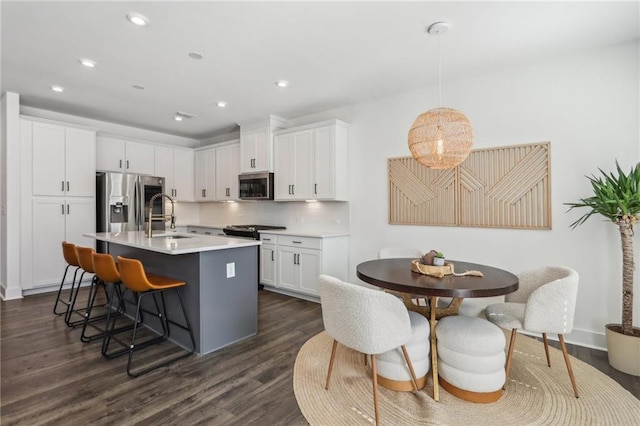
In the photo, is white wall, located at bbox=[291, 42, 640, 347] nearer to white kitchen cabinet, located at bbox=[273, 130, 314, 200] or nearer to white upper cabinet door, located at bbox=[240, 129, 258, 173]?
white kitchen cabinet, located at bbox=[273, 130, 314, 200]

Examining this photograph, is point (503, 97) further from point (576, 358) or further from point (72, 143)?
point (72, 143)

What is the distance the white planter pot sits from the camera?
7.91ft

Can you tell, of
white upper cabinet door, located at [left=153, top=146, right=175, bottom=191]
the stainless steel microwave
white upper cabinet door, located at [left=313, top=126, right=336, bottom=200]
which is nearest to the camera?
white upper cabinet door, located at [left=313, top=126, right=336, bottom=200]

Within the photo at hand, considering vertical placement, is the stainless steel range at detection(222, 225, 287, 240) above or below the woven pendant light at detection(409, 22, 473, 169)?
below

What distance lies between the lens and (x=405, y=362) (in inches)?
86.9

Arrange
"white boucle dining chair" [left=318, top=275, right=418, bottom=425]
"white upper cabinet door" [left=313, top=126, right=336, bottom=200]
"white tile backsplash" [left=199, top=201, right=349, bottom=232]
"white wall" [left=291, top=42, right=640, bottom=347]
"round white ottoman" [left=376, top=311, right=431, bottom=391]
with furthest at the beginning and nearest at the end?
"white tile backsplash" [left=199, top=201, right=349, bottom=232], "white upper cabinet door" [left=313, top=126, right=336, bottom=200], "white wall" [left=291, top=42, right=640, bottom=347], "round white ottoman" [left=376, top=311, right=431, bottom=391], "white boucle dining chair" [left=318, top=275, right=418, bottom=425]

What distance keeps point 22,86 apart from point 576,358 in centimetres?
662

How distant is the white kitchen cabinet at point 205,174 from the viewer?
6277mm

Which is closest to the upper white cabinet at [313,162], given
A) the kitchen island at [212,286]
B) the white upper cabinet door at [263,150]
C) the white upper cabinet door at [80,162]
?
the white upper cabinet door at [263,150]

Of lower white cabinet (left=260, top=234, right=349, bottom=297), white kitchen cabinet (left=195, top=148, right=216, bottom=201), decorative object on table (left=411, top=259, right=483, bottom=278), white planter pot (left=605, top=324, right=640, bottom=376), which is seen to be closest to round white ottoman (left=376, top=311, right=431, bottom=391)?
decorative object on table (left=411, top=259, right=483, bottom=278)

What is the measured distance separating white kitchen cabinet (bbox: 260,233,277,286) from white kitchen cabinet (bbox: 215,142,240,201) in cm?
137

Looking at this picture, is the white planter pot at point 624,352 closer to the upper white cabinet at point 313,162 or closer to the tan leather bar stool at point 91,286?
the upper white cabinet at point 313,162

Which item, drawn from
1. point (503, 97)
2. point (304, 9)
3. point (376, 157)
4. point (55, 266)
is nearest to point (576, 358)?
point (503, 97)

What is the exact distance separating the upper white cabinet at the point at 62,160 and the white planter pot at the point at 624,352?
6568 mm
